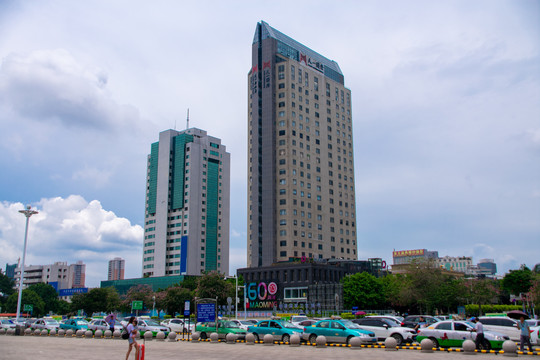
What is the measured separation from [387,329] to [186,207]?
123m

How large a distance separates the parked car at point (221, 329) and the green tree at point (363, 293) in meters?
43.4

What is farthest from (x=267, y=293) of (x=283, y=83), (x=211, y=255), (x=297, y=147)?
(x=211, y=255)

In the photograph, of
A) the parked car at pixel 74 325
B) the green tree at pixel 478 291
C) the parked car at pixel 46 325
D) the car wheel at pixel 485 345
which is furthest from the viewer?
the green tree at pixel 478 291

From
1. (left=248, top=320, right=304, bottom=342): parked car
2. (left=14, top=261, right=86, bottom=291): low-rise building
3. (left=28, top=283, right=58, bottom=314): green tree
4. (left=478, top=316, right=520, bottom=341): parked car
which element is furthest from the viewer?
(left=14, top=261, right=86, bottom=291): low-rise building

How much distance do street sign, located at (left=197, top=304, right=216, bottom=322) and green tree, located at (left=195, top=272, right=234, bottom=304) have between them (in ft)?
148

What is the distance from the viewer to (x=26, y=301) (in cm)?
11531

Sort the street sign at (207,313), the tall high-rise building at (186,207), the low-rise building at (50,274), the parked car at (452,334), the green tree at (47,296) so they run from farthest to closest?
1. the low-rise building at (50,274)
2. the tall high-rise building at (186,207)
3. the green tree at (47,296)
4. the street sign at (207,313)
5. the parked car at (452,334)

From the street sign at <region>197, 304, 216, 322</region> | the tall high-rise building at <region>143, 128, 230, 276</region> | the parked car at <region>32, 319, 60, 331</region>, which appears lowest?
the parked car at <region>32, 319, 60, 331</region>

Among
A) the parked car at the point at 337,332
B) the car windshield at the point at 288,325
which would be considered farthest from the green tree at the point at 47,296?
the parked car at the point at 337,332

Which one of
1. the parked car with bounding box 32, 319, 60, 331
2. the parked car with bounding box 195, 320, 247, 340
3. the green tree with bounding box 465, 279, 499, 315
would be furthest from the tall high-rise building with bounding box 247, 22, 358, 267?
the parked car with bounding box 195, 320, 247, 340

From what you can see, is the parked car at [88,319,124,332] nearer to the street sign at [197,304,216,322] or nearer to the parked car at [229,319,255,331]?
the parked car at [229,319,255,331]

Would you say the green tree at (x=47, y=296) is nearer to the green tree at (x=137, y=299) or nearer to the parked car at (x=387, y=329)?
the green tree at (x=137, y=299)

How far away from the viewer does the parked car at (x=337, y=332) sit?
29828 mm

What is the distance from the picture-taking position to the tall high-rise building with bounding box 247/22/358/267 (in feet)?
350
